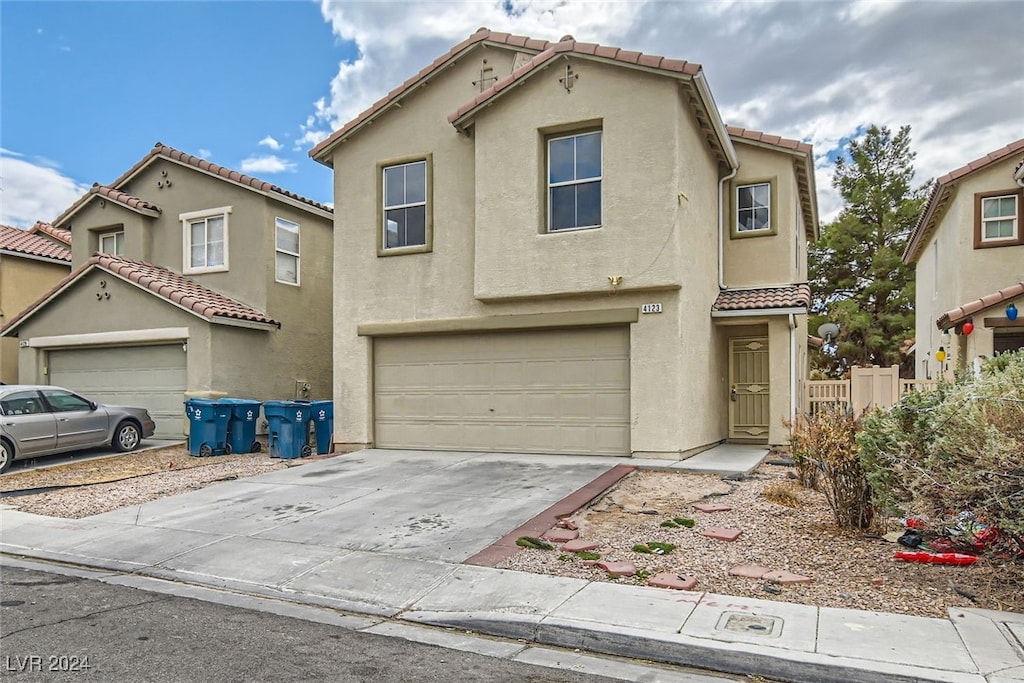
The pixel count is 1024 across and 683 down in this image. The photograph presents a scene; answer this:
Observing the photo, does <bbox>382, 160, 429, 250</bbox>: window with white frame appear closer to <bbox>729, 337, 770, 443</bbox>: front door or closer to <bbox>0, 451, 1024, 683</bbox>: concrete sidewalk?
<bbox>0, 451, 1024, 683</bbox>: concrete sidewalk

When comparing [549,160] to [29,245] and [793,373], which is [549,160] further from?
[29,245]

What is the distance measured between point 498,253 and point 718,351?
489 centimetres

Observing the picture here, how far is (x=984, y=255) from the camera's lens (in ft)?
52.2

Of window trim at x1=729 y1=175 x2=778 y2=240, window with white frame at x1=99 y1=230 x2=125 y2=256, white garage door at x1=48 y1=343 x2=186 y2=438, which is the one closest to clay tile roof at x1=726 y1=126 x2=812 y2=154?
window trim at x1=729 y1=175 x2=778 y2=240

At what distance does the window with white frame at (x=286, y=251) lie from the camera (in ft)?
55.3

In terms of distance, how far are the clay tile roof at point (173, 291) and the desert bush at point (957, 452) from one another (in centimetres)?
1288

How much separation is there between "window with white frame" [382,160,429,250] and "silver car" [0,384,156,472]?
21.8 feet

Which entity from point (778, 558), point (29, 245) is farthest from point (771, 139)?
point (29, 245)

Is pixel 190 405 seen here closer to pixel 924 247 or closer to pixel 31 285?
pixel 31 285

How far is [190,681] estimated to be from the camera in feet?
14.0

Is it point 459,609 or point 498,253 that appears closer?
point 459,609

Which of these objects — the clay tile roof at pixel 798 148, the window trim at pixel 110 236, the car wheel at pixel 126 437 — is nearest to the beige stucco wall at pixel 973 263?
the clay tile roof at pixel 798 148

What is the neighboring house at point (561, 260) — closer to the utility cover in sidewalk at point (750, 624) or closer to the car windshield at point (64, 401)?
the car windshield at point (64, 401)

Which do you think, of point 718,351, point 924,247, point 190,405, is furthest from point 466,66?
point 924,247
